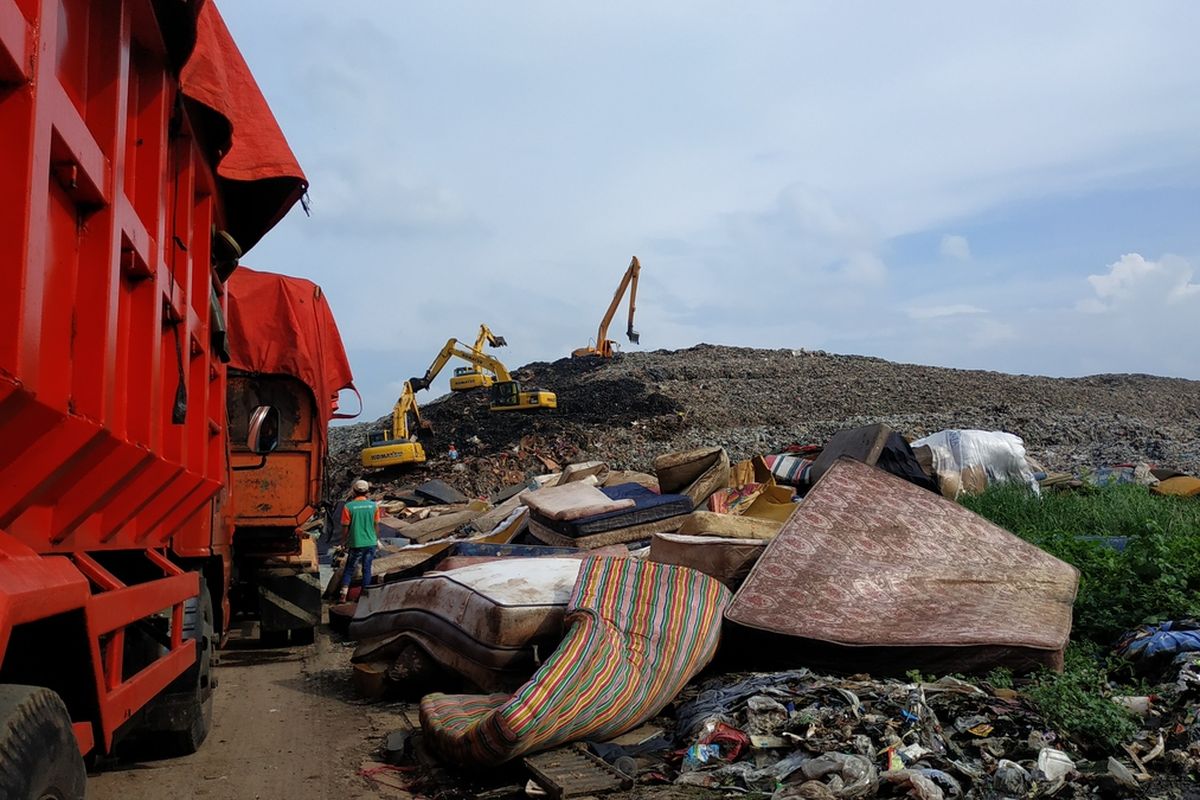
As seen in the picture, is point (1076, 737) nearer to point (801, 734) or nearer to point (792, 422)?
→ point (801, 734)

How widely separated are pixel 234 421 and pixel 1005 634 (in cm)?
603

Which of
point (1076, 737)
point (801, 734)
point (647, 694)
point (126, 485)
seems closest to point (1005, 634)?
point (1076, 737)

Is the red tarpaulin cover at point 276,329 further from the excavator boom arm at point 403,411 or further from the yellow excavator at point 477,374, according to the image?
the yellow excavator at point 477,374

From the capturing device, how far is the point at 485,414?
28172 mm

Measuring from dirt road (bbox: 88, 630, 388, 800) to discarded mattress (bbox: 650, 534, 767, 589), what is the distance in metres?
2.24

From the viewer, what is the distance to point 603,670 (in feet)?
15.5

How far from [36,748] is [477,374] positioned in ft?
94.4

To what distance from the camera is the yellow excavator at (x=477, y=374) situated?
30609mm

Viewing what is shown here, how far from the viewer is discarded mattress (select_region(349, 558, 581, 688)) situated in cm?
548

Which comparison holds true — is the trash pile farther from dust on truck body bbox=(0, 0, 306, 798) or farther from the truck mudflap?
dust on truck body bbox=(0, 0, 306, 798)

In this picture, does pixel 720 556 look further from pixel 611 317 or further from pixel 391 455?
pixel 611 317

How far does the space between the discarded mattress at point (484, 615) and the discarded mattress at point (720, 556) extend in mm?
829

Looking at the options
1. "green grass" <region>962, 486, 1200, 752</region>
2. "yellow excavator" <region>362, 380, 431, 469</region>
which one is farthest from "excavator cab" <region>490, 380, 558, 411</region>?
"green grass" <region>962, 486, 1200, 752</region>

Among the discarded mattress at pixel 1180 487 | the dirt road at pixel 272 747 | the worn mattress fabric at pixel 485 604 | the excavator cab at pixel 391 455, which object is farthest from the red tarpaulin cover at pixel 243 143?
the excavator cab at pixel 391 455
